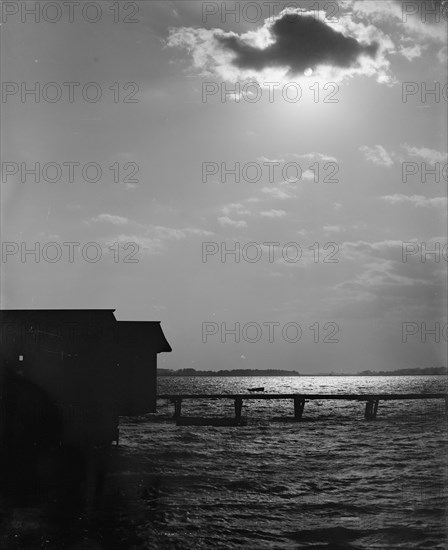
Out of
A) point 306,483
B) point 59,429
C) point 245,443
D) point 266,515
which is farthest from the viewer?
point 245,443

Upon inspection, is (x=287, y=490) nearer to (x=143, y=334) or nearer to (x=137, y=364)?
(x=137, y=364)

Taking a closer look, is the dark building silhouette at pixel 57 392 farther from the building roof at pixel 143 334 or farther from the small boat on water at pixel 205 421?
the small boat on water at pixel 205 421

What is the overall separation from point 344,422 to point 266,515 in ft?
141

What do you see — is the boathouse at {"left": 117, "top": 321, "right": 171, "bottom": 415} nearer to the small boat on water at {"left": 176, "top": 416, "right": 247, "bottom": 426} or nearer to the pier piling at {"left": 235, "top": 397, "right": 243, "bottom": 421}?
the small boat on water at {"left": 176, "top": 416, "right": 247, "bottom": 426}

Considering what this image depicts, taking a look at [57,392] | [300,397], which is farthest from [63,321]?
[300,397]

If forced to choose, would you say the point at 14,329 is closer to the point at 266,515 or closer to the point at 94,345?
the point at 94,345

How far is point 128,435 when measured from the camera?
41875 mm

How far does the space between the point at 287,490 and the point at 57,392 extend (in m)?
10.8

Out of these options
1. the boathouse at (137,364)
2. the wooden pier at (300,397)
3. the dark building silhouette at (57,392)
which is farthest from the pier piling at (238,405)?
the dark building silhouette at (57,392)

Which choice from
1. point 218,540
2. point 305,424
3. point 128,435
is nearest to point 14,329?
point 218,540

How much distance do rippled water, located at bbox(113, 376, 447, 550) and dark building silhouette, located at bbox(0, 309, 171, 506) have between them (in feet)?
8.36

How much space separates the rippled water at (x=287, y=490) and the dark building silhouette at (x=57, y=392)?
8.36 ft

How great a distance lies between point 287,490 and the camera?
23.0 m

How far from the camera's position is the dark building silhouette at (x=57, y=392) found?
25578 mm
